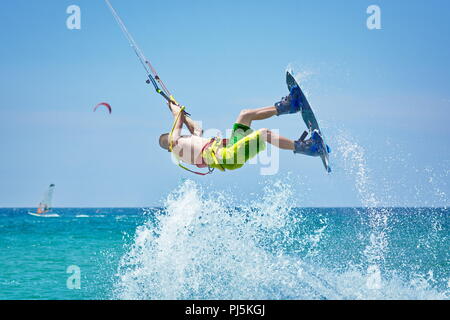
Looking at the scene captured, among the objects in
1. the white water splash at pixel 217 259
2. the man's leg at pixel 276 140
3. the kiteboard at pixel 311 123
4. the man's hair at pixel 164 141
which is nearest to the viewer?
the man's leg at pixel 276 140

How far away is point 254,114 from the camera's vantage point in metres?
6.48

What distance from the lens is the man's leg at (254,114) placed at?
6.44m

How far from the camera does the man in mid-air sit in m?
6.31

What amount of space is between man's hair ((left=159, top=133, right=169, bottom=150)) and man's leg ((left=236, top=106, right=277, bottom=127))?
963mm

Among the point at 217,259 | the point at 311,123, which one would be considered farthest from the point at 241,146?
the point at 217,259

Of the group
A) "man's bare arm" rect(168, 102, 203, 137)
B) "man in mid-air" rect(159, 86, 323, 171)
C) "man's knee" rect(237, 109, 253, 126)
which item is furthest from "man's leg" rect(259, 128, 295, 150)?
"man's bare arm" rect(168, 102, 203, 137)

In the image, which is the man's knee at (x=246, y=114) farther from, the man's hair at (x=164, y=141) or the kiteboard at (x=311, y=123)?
the man's hair at (x=164, y=141)

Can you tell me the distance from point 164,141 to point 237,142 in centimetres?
101

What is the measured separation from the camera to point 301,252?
1823 centimetres

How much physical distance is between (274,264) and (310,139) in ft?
9.16

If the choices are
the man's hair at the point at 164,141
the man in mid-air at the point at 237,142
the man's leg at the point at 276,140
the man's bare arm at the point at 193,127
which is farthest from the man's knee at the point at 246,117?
the man's hair at the point at 164,141

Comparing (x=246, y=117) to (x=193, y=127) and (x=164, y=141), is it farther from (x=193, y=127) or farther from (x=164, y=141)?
(x=164, y=141)
